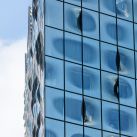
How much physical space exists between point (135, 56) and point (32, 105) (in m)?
11.2

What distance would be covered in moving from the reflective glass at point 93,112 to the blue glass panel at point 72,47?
11.5ft

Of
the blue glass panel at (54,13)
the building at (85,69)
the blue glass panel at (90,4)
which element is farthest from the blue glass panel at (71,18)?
the blue glass panel at (90,4)

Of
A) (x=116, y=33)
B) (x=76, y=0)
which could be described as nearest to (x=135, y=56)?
(x=116, y=33)

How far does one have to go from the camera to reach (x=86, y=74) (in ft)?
205

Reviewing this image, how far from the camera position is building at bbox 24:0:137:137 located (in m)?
60.2

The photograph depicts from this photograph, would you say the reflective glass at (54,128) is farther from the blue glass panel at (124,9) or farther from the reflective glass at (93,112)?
the blue glass panel at (124,9)

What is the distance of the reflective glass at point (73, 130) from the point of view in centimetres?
5942

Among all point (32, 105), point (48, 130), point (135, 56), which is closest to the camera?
point (48, 130)

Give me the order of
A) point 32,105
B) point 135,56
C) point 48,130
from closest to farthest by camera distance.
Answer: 1. point 48,130
2. point 135,56
3. point 32,105

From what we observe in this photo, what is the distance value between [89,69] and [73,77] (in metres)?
1.92

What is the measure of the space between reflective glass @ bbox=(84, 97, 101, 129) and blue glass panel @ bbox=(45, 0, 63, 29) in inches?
258

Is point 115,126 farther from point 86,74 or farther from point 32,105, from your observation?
point 32,105

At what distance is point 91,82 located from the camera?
206 feet

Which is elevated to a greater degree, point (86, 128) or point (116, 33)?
point (116, 33)
